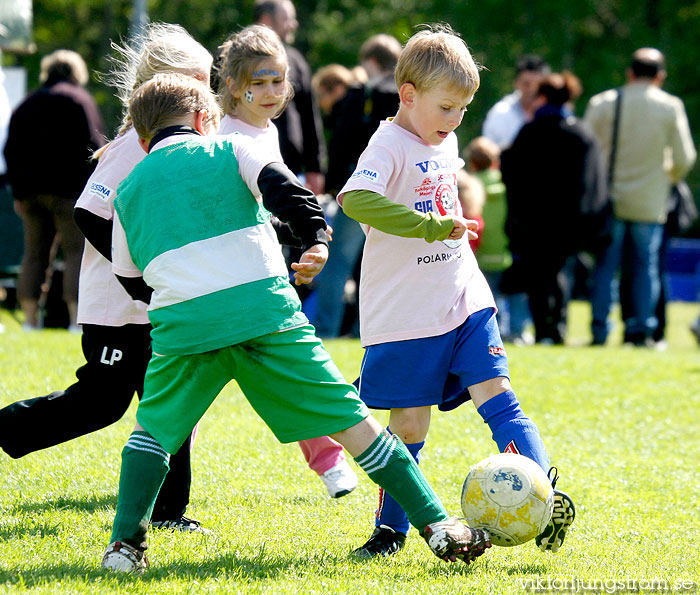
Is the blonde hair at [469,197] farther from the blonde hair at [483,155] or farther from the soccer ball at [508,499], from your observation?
the soccer ball at [508,499]

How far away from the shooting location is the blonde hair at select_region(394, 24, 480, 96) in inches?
154

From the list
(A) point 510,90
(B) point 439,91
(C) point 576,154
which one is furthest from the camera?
(A) point 510,90

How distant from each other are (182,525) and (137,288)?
38.0 inches

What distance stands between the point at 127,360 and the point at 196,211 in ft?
3.10

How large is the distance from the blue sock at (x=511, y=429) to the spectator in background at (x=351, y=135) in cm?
481

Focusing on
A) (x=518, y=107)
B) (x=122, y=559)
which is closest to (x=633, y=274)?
(x=518, y=107)

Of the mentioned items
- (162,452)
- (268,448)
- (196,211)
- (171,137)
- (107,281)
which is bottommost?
(268,448)

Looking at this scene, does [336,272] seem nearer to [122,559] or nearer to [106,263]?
[106,263]

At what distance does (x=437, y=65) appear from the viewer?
3916 mm

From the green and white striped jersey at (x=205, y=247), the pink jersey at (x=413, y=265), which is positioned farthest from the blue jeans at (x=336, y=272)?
the green and white striped jersey at (x=205, y=247)

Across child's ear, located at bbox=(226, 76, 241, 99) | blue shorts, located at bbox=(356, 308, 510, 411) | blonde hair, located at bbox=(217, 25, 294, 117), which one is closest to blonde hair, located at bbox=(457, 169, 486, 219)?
blonde hair, located at bbox=(217, 25, 294, 117)

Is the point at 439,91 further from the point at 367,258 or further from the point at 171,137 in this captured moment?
the point at 171,137

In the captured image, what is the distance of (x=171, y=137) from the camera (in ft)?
11.9

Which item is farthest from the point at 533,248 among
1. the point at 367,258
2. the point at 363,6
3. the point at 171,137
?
the point at 363,6
